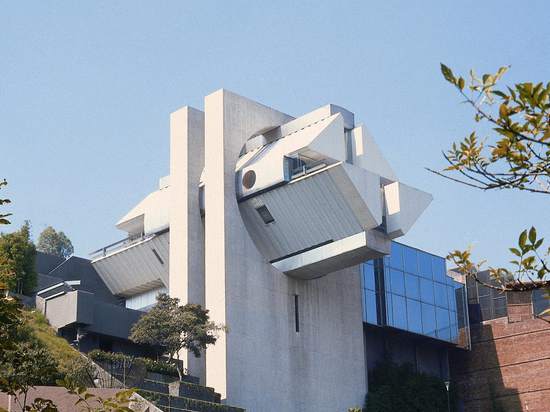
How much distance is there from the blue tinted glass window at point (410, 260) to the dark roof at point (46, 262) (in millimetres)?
19092

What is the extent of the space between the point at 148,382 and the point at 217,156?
1227 cm

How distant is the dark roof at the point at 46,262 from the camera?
57.1 metres

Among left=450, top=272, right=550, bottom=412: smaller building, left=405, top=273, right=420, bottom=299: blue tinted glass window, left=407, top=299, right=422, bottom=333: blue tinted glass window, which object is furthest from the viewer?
left=450, top=272, right=550, bottom=412: smaller building

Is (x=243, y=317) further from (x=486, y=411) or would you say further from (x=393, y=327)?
(x=486, y=411)

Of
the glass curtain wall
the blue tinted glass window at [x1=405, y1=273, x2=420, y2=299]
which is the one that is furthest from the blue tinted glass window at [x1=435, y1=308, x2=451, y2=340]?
the blue tinted glass window at [x1=405, y1=273, x2=420, y2=299]

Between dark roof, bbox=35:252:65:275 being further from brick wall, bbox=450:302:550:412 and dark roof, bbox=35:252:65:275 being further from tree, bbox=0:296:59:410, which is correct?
brick wall, bbox=450:302:550:412

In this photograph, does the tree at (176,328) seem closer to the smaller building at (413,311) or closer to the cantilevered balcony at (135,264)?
the cantilevered balcony at (135,264)

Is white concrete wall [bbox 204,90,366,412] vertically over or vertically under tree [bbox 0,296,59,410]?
over

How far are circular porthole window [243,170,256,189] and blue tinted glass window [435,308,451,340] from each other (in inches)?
628

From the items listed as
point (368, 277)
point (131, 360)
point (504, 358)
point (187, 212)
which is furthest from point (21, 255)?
point (504, 358)

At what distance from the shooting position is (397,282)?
57406 mm

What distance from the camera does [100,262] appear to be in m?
59.3

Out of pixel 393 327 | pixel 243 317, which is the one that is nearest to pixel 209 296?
pixel 243 317

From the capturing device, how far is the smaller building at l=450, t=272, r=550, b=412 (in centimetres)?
6003
